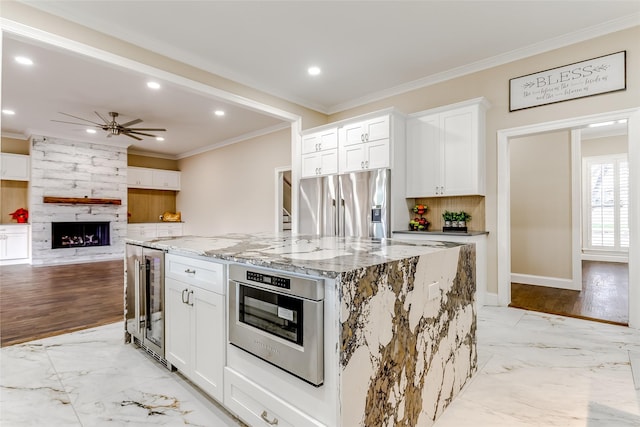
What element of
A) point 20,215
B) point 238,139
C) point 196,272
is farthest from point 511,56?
point 20,215

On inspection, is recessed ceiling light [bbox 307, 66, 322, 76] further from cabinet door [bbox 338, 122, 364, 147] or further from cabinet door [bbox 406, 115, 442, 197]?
cabinet door [bbox 406, 115, 442, 197]

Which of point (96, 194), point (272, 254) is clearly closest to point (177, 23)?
point (272, 254)

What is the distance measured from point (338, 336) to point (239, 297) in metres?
A: 0.61

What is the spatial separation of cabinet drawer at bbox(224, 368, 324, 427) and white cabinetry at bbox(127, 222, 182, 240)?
24.7 feet

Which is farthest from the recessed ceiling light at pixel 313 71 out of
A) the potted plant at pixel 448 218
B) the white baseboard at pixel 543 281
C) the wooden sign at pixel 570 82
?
the white baseboard at pixel 543 281

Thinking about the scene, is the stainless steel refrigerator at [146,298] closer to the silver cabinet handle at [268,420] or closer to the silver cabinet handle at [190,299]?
the silver cabinet handle at [190,299]

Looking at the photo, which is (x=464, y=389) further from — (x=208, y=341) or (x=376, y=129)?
(x=376, y=129)

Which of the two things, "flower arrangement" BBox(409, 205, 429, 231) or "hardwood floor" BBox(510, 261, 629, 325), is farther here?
"flower arrangement" BBox(409, 205, 429, 231)

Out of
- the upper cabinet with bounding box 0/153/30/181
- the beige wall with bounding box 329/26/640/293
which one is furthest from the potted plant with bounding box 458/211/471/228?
the upper cabinet with bounding box 0/153/30/181

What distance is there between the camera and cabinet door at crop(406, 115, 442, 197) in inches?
155

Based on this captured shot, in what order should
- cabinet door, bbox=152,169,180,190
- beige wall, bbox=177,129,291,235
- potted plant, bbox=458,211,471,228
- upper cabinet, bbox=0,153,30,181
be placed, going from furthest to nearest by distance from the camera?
cabinet door, bbox=152,169,180,190, upper cabinet, bbox=0,153,30,181, beige wall, bbox=177,129,291,235, potted plant, bbox=458,211,471,228

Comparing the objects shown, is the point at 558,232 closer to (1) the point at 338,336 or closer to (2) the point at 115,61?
(1) the point at 338,336

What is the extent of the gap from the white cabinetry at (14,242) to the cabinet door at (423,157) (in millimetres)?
7788

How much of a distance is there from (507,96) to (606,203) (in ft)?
18.5
